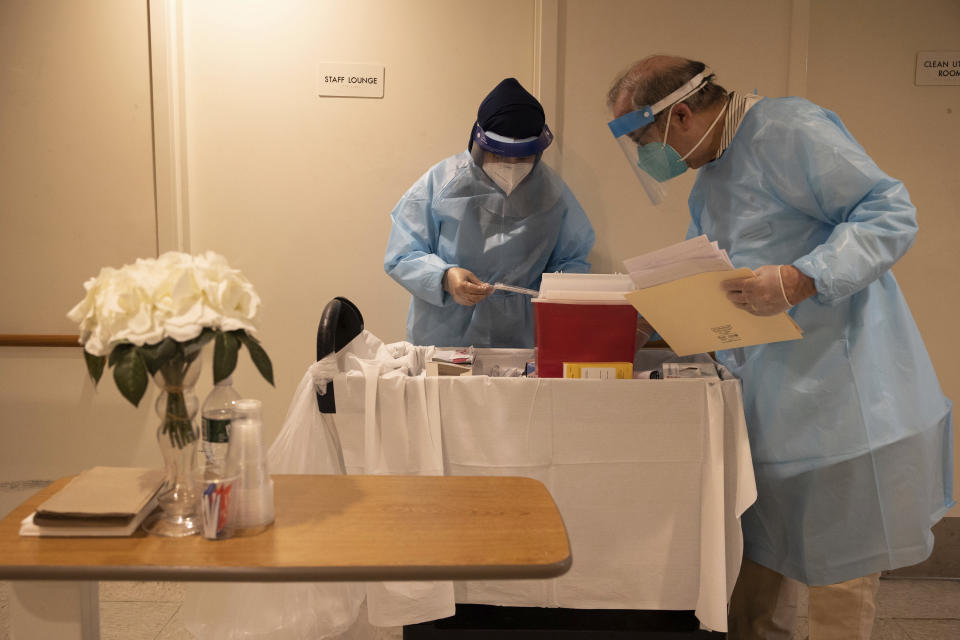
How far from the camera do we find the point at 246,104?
8.95ft

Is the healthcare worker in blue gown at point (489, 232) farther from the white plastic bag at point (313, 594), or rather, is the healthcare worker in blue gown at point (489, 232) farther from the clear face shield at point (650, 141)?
the white plastic bag at point (313, 594)

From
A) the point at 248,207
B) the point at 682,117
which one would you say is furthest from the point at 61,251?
the point at 682,117

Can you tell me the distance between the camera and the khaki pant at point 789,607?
67.4 inches

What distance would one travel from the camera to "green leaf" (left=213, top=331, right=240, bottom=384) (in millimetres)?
1032

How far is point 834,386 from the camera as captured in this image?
1.64 metres

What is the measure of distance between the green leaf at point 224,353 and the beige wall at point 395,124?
180 centimetres

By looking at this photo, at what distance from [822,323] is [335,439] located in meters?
1.12

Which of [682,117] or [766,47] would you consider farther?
[766,47]

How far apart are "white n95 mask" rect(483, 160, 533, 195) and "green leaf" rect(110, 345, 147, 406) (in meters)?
1.44

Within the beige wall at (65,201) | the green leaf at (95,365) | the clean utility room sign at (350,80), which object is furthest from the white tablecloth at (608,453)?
the beige wall at (65,201)

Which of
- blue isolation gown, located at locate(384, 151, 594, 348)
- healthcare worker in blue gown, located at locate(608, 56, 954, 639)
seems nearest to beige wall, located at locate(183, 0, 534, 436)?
blue isolation gown, located at locate(384, 151, 594, 348)

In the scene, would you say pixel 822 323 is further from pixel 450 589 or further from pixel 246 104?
pixel 246 104

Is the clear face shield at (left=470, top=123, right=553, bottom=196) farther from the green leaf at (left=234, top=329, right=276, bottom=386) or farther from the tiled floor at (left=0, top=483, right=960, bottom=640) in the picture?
the tiled floor at (left=0, top=483, right=960, bottom=640)

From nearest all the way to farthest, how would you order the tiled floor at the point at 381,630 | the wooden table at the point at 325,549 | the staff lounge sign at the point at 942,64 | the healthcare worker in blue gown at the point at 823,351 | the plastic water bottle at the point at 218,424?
the wooden table at the point at 325,549, the plastic water bottle at the point at 218,424, the healthcare worker in blue gown at the point at 823,351, the tiled floor at the point at 381,630, the staff lounge sign at the point at 942,64
